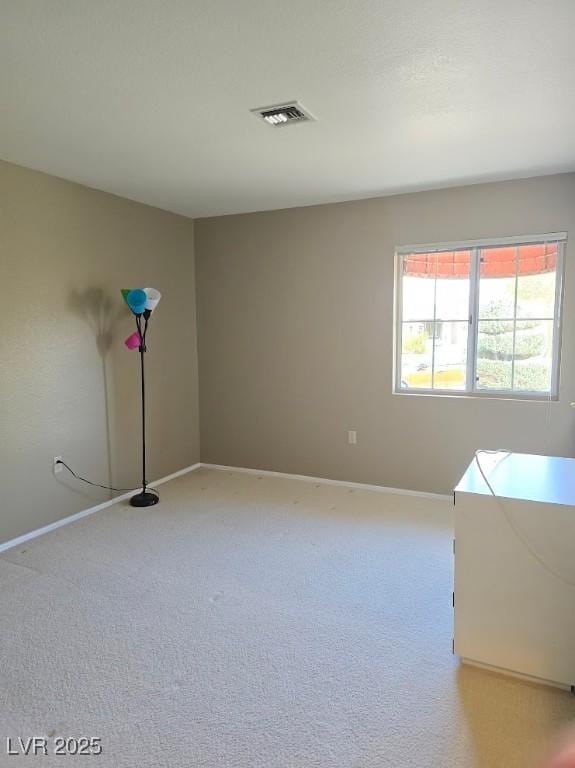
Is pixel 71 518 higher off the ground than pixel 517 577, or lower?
lower

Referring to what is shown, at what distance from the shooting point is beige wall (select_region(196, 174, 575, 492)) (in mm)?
3834

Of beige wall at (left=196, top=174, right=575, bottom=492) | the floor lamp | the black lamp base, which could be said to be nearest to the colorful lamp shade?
the floor lamp

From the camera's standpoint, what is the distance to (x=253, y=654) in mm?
2242

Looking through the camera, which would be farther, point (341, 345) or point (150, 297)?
point (341, 345)

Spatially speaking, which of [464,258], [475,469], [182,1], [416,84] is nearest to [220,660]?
[475,469]

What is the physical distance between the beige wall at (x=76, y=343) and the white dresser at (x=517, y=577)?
9.38 ft

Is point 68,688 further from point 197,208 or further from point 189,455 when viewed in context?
point 197,208

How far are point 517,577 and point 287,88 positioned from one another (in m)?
2.34

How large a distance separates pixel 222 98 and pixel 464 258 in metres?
2.44

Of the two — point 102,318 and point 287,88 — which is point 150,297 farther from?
point 287,88

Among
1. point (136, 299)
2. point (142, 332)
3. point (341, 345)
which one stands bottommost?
point (341, 345)

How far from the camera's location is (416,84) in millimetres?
2254

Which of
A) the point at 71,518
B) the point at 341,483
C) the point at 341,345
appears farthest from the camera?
the point at 341,483

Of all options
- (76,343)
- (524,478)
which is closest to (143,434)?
(76,343)
